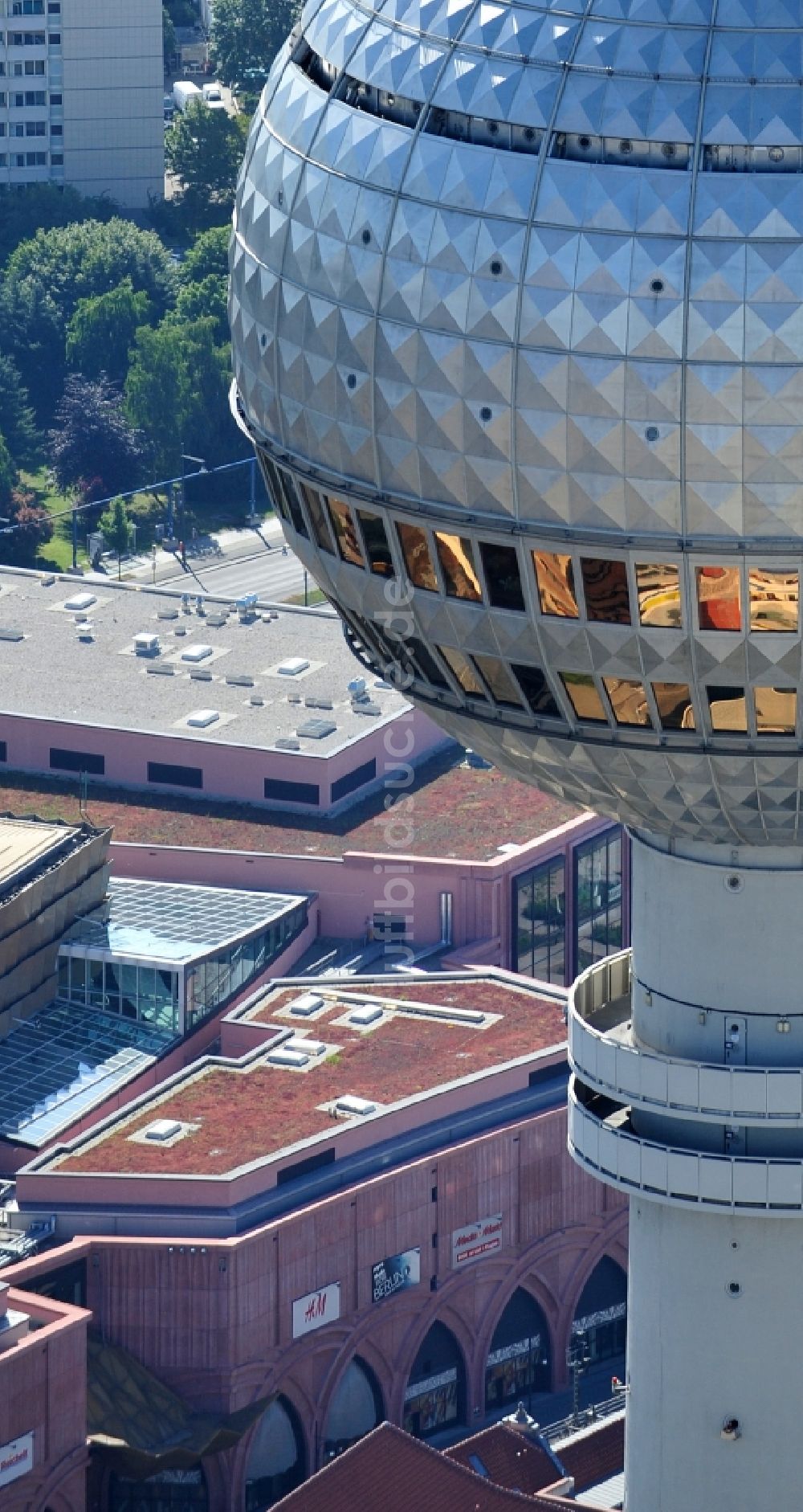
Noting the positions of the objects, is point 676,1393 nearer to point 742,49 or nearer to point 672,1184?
point 672,1184

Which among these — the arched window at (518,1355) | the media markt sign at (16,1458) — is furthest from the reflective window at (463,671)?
the arched window at (518,1355)

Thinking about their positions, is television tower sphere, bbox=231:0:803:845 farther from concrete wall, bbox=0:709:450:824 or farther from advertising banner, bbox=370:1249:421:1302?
concrete wall, bbox=0:709:450:824

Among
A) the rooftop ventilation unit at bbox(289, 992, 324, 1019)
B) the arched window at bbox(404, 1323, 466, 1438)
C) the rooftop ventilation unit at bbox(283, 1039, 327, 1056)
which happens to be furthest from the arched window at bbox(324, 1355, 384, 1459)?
the rooftop ventilation unit at bbox(289, 992, 324, 1019)

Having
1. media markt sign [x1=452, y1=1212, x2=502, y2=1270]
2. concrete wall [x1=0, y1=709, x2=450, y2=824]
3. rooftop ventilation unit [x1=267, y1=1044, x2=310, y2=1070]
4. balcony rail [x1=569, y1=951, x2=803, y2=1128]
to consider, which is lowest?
media markt sign [x1=452, y1=1212, x2=502, y2=1270]

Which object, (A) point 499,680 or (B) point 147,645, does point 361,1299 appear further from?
(A) point 499,680

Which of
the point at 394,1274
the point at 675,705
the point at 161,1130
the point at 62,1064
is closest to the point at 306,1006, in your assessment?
the point at 62,1064

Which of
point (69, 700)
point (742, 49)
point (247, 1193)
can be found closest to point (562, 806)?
point (69, 700)

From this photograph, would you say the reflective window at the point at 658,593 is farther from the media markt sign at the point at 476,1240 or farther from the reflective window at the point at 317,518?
the media markt sign at the point at 476,1240
